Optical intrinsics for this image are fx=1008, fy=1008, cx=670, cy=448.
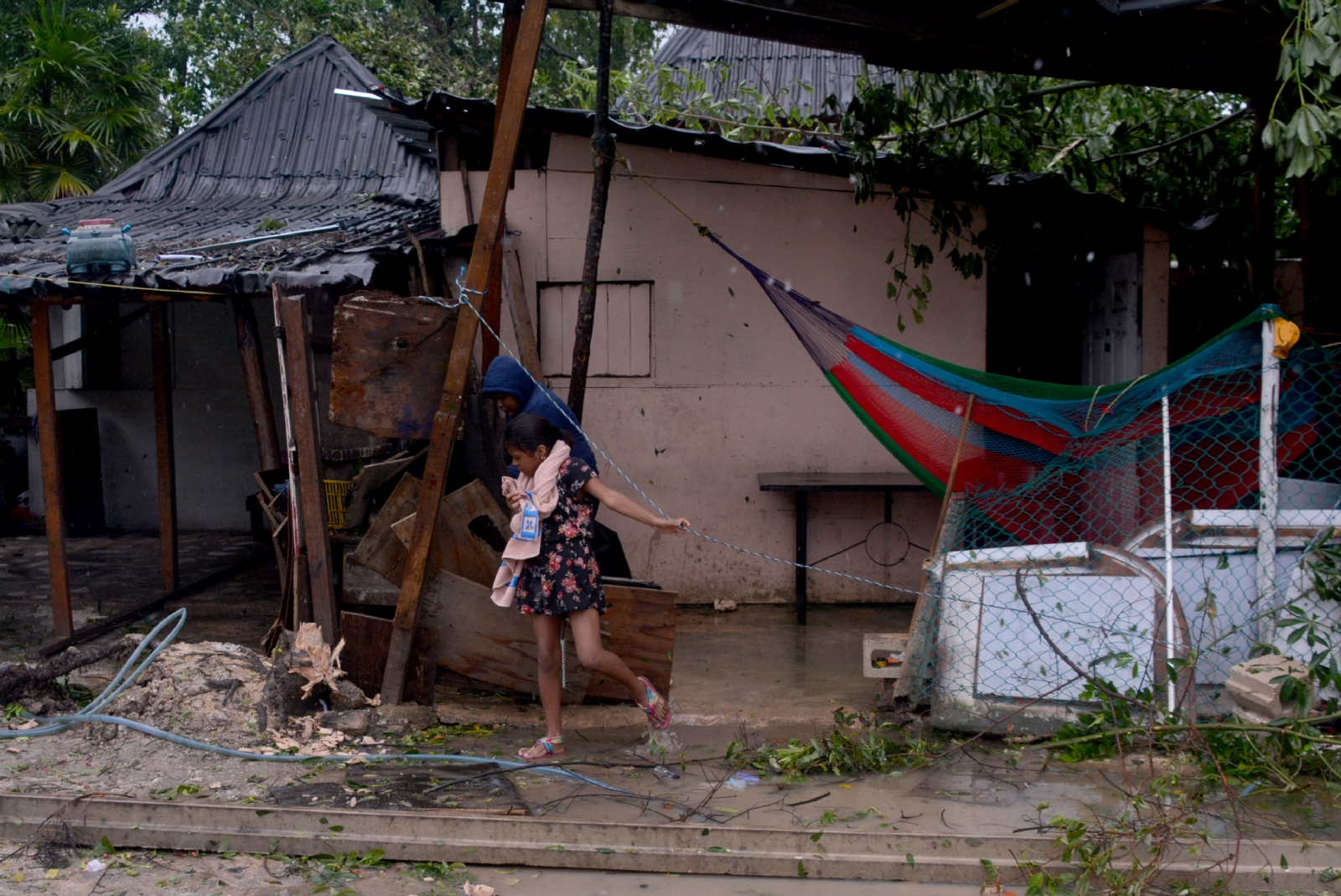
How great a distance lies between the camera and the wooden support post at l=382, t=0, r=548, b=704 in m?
4.47

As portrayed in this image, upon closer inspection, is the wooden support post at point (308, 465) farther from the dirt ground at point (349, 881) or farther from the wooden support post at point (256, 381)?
the wooden support post at point (256, 381)

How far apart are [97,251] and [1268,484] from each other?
570 cm

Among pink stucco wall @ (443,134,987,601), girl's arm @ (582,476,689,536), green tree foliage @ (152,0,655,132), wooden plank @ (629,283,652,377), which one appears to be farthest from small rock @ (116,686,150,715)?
green tree foliage @ (152,0,655,132)

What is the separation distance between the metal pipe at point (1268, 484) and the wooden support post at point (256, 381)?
5418 millimetres

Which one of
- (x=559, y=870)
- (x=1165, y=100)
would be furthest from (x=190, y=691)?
(x=1165, y=100)

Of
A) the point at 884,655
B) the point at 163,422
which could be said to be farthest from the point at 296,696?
the point at 163,422

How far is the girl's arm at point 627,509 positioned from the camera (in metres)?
3.98

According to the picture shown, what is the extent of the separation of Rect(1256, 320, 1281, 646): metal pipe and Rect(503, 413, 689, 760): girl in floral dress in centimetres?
232

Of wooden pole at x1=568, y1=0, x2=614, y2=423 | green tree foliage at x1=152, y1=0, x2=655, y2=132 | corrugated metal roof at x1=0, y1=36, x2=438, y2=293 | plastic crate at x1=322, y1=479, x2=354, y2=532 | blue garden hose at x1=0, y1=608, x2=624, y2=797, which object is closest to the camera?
blue garden hose at x1=0, y1=608, x2=624, y2=797

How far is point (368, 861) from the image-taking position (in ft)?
10.7

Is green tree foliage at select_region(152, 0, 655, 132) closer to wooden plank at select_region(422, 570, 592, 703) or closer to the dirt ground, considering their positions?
wooden plank at select_region(422, 570, 592, 703)

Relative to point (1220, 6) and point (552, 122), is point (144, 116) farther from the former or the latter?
point (1220, 6)

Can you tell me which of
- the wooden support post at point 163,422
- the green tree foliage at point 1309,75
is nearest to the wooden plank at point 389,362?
the wooden support post at point 163,422

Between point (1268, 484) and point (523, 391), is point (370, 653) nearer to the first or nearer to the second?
point (523, 391)
